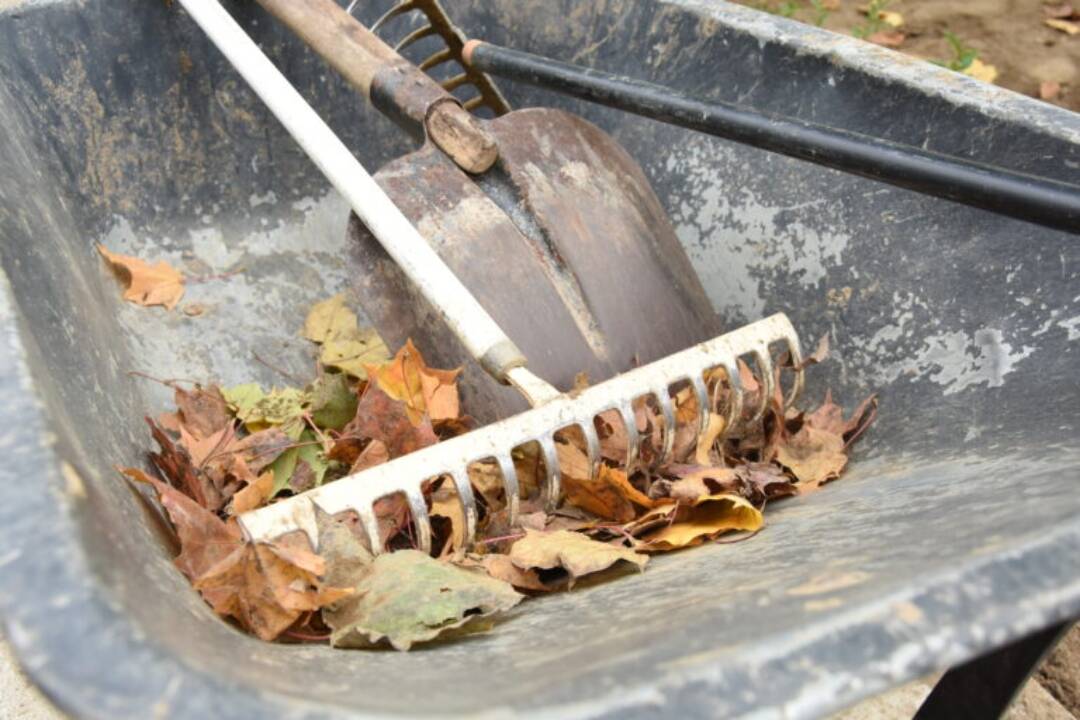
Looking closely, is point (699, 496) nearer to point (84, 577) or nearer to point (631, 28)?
point (84, 577)

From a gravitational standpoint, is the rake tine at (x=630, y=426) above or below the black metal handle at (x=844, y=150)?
below

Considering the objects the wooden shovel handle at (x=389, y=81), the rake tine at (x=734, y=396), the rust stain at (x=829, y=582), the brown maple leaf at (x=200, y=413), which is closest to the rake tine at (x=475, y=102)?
the wooden shovel handle at (x=389, y=81)

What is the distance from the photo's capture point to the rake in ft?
3.37

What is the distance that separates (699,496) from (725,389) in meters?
0.27

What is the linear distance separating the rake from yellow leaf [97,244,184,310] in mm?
479

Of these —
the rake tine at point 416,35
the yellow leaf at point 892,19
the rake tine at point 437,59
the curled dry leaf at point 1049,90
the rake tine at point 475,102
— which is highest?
the rake tine at point 416,35

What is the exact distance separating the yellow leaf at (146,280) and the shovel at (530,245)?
527 millimetres

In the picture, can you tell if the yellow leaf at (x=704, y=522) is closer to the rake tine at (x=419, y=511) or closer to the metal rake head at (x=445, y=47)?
the rake tine at (x=419, y=511)

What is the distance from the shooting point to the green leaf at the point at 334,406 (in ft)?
4.97

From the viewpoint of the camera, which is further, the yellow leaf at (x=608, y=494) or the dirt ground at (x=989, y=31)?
the dirt ground at (x=989, y=31)

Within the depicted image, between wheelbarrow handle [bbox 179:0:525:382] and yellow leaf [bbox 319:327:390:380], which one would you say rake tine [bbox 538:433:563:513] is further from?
yellow leaf [bbox 319:327:390:380]

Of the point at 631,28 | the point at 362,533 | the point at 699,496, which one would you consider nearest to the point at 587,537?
the point at 699,496

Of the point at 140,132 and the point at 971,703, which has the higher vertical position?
the point at 140,132

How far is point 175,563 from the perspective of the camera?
0.93m
